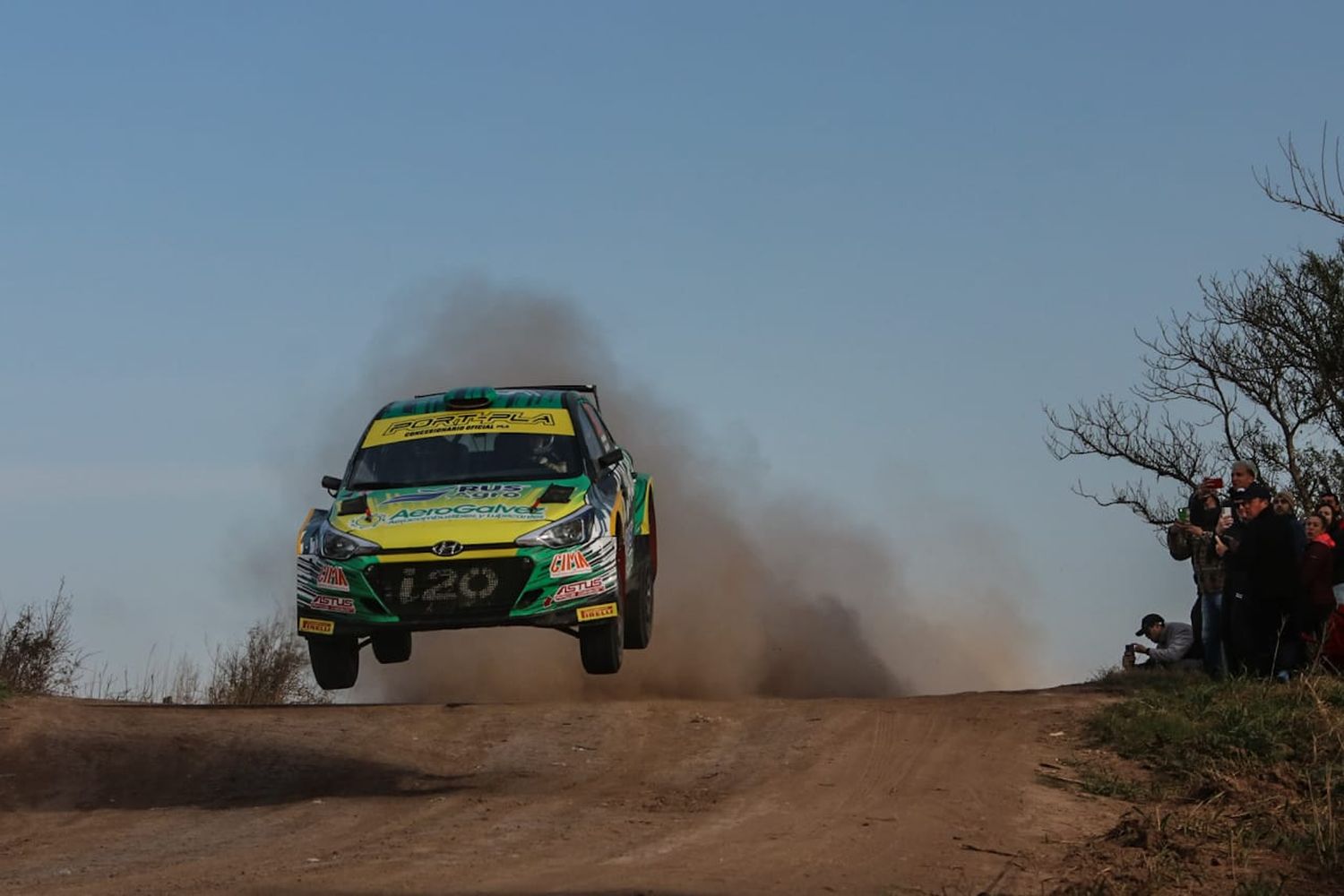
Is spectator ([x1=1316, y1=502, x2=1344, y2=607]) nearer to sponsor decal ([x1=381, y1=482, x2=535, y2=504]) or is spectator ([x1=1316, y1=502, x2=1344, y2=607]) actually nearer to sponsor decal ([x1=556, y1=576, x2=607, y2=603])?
sponsor decal ([x1=556, y1=576, x2=607, y2=603])

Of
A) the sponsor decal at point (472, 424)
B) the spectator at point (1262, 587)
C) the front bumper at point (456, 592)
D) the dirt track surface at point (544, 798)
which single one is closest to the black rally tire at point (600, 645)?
the front bumper at point (456, 592)

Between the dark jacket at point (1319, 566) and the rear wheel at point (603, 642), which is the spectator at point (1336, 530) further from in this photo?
the rear wheel at point (603, 642)

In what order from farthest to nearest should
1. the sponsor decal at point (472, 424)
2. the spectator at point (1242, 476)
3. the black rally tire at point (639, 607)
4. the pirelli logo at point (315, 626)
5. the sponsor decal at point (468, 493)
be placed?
the spectator at point (1242, 476), the sponsor decal at point (472, 424), the black rally tire at point (639, 607), the sponsor decal at point (468, 493), the pirelli logo at point (315, 626)

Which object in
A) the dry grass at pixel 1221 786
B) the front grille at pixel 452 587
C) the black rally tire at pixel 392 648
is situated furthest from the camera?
the black rally tire at pixel 392 648

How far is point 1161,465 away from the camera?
98.8 ft

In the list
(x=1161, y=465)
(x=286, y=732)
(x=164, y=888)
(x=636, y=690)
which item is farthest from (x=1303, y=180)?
(x=164, y=888)

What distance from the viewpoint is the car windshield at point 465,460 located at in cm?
1163

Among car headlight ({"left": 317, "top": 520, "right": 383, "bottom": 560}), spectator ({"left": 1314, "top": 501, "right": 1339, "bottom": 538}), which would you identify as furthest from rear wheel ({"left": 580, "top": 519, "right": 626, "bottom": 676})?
spectator ({"left": 1314, "top": 501, "right": 1339, "bottom": 538})

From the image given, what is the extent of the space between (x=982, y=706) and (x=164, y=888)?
8274 mm

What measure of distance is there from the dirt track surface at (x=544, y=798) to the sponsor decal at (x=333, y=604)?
4.43 feet

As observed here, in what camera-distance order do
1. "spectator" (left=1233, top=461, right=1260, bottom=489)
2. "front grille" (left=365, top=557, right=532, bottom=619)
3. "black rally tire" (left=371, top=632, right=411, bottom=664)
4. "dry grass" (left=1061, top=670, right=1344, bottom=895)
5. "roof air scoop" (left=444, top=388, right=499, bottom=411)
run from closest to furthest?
"dry grass" (left=1061, top=670, right=1344, bottom=895) → "front grille" (left=365, top=557, right=532, bottom=619) → "black rally tire" (left=371, top=632, right=411, bottom=664) → "roof air scoop" (left=444, top=388, right=499, bottom=411) → "spectator" (left=1233, top=461, right=1260, bottom=489)

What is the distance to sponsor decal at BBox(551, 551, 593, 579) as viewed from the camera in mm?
10547

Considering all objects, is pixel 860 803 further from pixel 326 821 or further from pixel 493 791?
pixel 326 821

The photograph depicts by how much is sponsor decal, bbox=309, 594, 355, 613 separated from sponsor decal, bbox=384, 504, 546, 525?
1.86 feet
